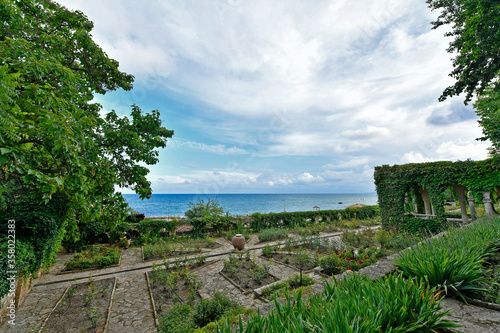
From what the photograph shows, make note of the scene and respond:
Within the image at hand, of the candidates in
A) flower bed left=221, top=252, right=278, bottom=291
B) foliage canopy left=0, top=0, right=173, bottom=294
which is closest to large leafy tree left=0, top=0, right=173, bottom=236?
foliage canopy left=0, top=0, right=173, bottom=294

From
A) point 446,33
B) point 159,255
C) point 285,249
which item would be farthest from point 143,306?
point 446,33

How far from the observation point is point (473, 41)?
8.18 m

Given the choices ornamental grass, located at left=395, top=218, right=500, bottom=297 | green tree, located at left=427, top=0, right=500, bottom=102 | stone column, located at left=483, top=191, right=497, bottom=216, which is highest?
green tree, located at left=427, top=0, right=500, bottom=102

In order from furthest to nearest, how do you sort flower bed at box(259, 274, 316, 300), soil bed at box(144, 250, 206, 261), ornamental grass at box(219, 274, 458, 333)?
soil bed at box(144, 250, 206, 261) < flower bed at box(259, 274, 316, 300) < ornamental grass at box(219, 274, 458, 333)

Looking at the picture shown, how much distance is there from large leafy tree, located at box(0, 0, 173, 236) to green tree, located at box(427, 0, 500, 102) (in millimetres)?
12424

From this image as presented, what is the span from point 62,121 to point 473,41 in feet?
44.5

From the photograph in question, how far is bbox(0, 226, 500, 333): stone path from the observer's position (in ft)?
8.33

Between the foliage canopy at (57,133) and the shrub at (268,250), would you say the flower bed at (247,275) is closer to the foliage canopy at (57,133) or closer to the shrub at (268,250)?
the shrub at (268,250)

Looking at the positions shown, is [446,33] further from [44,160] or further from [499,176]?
[44,160]

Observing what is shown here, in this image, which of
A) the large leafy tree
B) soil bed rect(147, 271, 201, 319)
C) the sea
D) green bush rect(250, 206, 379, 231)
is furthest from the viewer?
the sea

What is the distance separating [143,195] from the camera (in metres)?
6.20

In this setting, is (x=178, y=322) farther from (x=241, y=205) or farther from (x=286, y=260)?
(x=241, y=205)

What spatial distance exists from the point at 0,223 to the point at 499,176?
1640 centimetres

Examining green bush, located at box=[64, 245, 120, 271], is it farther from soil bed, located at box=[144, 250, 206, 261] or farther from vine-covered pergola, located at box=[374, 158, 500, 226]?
vine-covered pergola, located at box=[374, 158, 500, 226]
